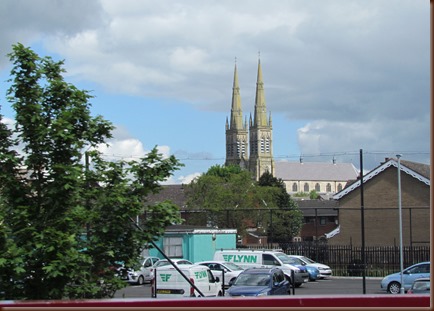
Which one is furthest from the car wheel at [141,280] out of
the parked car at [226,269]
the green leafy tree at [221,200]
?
the green leafy tree at [221,200]

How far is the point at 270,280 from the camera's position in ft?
80.4

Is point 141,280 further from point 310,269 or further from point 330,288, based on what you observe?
point 330,288

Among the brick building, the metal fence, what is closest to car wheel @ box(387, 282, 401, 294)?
the metal fence

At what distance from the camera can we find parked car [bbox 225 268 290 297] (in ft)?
77.6

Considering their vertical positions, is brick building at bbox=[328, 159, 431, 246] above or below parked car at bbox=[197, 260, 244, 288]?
above

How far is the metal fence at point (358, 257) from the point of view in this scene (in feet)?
137

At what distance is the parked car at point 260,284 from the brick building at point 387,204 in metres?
A: 24.6

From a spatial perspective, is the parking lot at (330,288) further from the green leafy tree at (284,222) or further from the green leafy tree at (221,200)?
the green leafy tree at (221,200)

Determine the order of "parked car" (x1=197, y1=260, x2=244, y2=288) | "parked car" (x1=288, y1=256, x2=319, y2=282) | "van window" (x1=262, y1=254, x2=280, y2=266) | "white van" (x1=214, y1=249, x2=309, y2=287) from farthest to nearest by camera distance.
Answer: "parked car" (x1=288, y1=256, x2=319, y2=282)
"van window" (x1=262, y1=254, x2=280, y2=266)
"white van" (x1=214, y1=249, x2=309, y2=287)
"parked car" (x1=197, y1=260, x2=244, y2=288)

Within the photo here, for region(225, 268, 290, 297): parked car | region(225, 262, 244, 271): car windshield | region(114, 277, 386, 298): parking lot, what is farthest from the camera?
region(225, 262, 244, 271): car windshield

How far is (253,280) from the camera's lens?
24703 mm

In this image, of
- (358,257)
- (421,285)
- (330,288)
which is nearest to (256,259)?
(330,288)

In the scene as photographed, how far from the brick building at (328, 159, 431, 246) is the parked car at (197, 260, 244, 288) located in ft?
54.8

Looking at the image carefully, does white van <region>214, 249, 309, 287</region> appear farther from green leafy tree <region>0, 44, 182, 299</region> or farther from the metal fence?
green leafy tree <region>0, 44, 182, 299</region>
